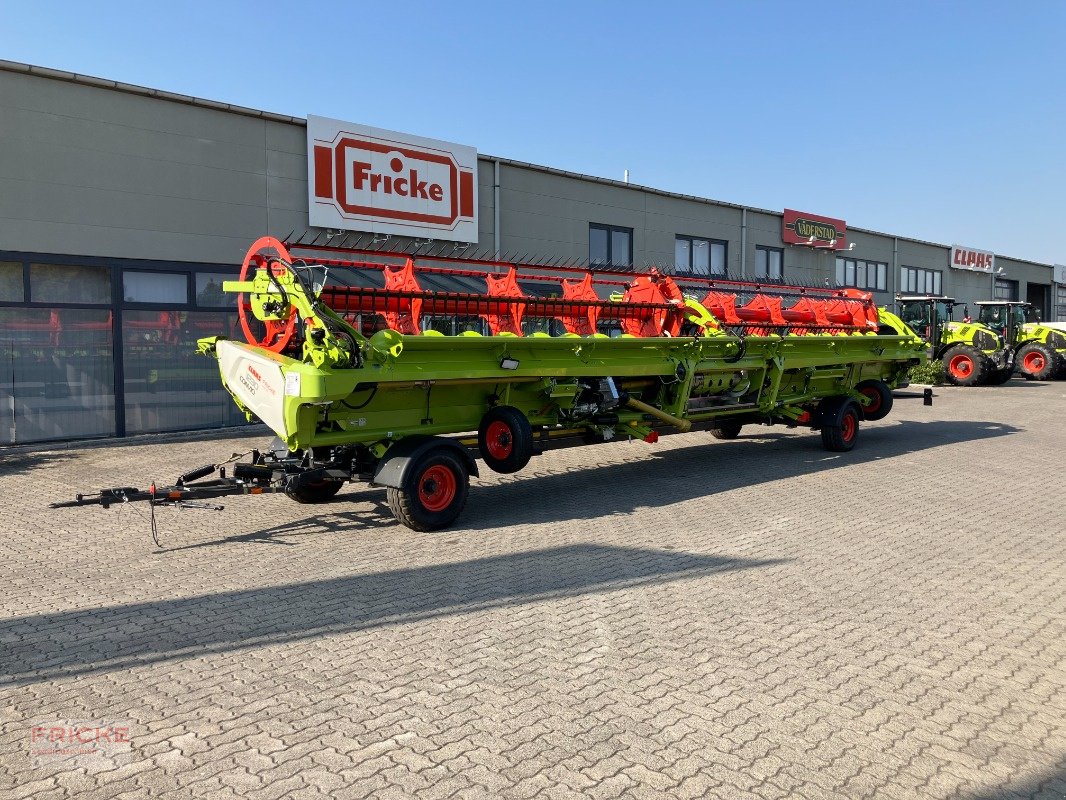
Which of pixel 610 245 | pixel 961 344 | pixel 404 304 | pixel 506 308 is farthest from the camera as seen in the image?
pixel 961 344

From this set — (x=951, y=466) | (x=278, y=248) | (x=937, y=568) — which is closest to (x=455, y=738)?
(x=937, y=568)

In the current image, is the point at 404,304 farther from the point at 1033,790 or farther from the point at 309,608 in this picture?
the point at 1033,790

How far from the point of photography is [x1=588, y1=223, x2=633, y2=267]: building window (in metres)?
17.9

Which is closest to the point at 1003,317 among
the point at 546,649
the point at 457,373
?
the point at 457,373

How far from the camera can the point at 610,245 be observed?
725 inches

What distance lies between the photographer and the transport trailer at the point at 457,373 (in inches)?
244

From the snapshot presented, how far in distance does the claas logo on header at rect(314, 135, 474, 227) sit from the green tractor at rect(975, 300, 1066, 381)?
707 inches

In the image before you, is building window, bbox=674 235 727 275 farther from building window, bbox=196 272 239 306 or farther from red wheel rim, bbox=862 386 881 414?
building window, bbox=196 272 239 306

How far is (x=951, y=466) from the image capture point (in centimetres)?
980

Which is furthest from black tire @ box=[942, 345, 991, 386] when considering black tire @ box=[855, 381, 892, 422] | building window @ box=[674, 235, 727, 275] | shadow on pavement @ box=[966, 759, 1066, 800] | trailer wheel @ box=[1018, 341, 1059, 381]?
shadow on pavement @ box=[966, 759, 1066, 800]

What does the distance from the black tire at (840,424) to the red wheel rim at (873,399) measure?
107cm

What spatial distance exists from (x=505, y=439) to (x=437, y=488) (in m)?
0.83

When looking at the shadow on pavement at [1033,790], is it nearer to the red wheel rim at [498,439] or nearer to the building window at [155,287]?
the red wheel rim at [498,439]

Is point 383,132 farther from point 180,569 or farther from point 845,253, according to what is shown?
point 845,253
